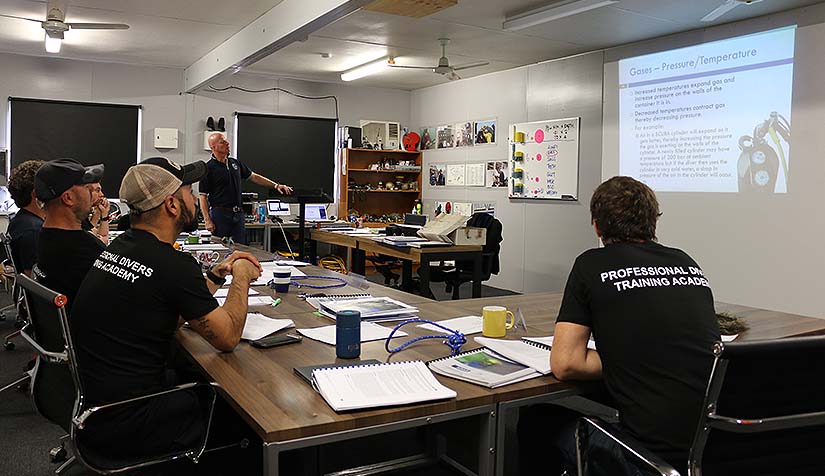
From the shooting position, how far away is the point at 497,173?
7.79m

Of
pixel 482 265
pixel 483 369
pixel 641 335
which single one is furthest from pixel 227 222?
pixel 641 335

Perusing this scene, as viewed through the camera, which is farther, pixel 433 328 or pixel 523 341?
pixel 433 328

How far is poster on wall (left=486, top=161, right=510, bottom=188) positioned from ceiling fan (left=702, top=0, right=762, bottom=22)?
2.99 meters

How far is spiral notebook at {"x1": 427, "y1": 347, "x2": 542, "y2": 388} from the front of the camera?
1753mm

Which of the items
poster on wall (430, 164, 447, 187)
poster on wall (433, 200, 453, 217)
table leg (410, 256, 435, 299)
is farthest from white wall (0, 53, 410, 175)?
table leg (410, 256, 435, 299)

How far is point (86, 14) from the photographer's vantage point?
18.3 ft

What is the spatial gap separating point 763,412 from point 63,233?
2.57 m

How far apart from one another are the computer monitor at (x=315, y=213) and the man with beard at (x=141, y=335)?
19.1 feet

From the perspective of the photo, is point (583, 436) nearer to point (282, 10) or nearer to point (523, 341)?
point (523, 341)

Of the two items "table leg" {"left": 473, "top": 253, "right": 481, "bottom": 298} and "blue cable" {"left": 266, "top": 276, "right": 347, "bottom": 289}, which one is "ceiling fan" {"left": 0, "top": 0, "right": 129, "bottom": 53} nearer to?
"blue cable" {"left": 266, "top": 276, "right": 347, "bottom": 289}

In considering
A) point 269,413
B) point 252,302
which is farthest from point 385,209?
point 269,413

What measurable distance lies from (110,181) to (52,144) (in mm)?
748

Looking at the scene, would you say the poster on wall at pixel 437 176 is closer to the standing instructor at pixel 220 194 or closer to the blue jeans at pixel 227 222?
the standing instructor at pixel 220 194

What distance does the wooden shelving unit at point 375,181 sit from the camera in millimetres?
8920
